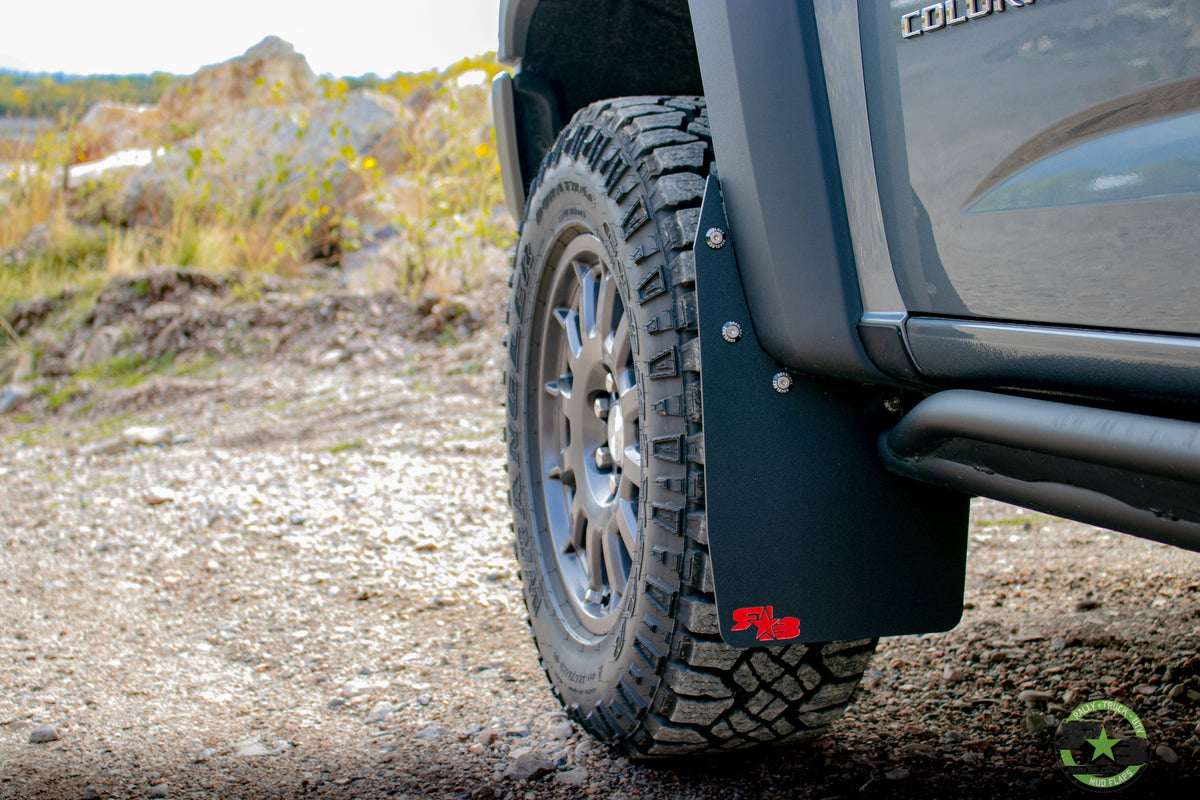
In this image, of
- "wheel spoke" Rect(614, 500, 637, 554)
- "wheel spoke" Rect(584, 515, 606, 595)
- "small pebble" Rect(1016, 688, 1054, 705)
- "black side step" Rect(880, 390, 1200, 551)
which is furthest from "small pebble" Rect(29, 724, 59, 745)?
"small pebble" Rect(1016, 688, 1054, 705)

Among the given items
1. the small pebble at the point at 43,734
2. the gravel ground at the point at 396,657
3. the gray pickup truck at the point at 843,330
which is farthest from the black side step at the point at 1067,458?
the small pebble at the point at 43,734

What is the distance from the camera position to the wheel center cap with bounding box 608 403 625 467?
167 centimetres

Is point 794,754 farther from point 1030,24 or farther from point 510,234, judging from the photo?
point 510,234

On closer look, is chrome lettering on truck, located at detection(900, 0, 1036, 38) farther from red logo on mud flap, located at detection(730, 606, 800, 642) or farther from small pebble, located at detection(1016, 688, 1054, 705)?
small pebble, located at detection(1016, 688, 1054, 705)

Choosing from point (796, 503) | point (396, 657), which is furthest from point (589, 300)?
point (396, 657)

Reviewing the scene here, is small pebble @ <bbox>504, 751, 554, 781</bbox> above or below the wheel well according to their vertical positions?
below

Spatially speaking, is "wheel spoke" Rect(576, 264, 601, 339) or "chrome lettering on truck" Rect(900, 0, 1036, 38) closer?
"chrome lettering on truck" Rect(900, 0, 1036, 38)

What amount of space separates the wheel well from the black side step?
50.7 inches

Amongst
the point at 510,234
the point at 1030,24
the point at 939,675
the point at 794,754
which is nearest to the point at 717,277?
the point at 1030,24

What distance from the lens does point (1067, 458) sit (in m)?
1.00

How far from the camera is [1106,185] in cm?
94

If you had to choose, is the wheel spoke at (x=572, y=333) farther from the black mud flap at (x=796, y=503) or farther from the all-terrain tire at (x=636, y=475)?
the black mud flap at (x=796, y=503)

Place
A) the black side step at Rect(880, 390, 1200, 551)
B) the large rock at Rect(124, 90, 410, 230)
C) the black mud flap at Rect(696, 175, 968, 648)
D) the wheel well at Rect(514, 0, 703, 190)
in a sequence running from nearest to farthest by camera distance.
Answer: the black side step at Rect(880, 390, 1200, 551) < the black mud flap at Rect(696, 175, 968, 648) < the wheel well at Rect(514, 0, 703, 190) < the large rock at Rect(124, 90, 410, 230)

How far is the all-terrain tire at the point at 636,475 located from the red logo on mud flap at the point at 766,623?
0.08 meters
